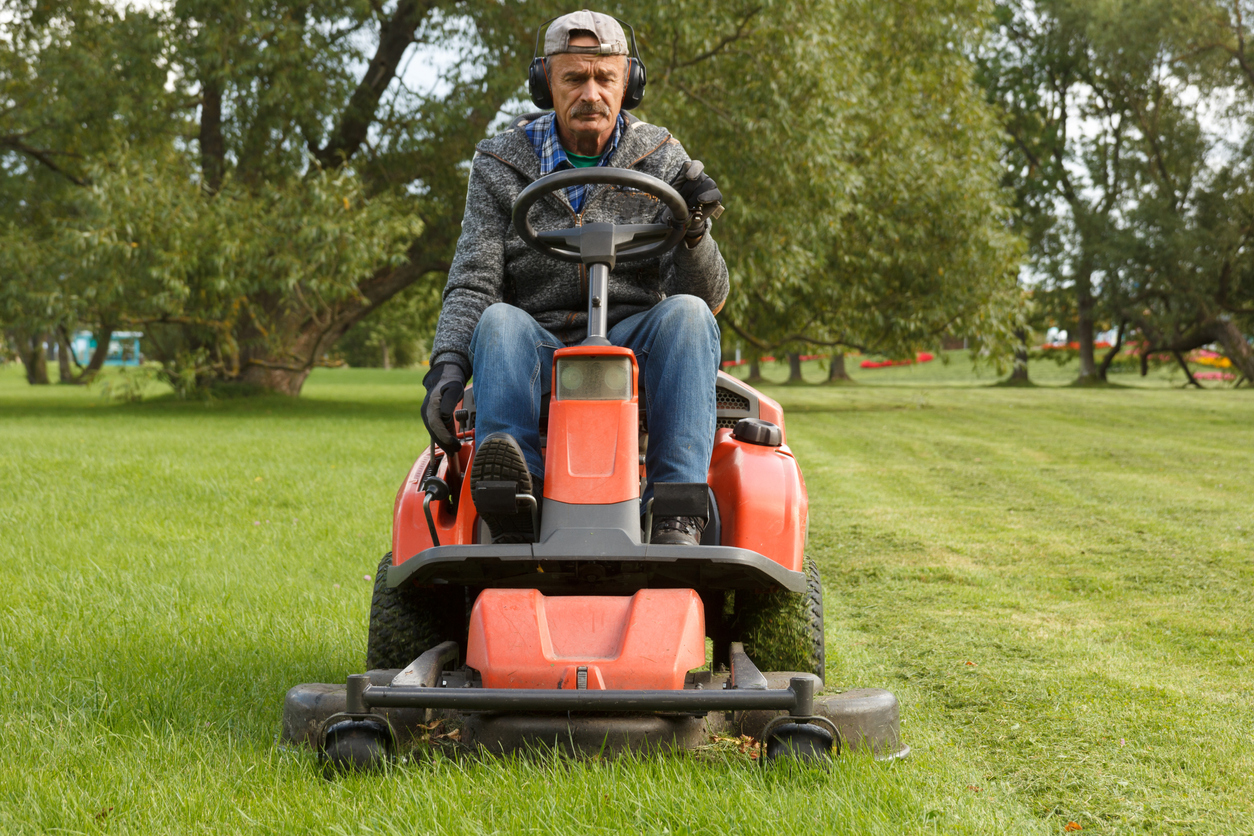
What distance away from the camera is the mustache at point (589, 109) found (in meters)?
3.00

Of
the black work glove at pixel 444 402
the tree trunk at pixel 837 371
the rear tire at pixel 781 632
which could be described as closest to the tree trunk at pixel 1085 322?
the tree trunk at pixel 837 371

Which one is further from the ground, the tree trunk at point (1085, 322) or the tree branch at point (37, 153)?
the tree branch at point (37, 153)

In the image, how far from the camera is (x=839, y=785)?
227cm

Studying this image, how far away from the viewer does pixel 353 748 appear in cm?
232

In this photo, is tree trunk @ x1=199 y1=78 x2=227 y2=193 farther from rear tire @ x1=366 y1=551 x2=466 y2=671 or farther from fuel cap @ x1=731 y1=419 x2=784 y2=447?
fuel cap @ x1=731 y1=419 x2=784 y2=447

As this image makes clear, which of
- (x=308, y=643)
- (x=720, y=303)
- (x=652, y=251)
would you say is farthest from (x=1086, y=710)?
(x=308, y=643)

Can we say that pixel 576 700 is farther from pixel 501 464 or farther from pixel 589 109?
Result: pixel 589 109

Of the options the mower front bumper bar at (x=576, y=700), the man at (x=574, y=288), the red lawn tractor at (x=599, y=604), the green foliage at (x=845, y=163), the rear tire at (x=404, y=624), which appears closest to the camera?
the mower front bumper bar at (x=576, y=700)

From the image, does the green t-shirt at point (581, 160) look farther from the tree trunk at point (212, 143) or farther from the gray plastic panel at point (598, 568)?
the tree trunk at point (212, 143)

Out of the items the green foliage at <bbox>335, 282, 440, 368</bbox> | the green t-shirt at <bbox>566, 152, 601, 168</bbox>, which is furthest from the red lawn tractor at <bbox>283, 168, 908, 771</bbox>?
the green foliage at <bbox>335, 282, 440, 368</bbox>

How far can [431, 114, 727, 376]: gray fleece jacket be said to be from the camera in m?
3.01

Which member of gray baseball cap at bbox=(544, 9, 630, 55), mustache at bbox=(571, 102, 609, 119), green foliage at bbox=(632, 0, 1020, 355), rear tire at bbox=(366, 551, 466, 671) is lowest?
rear tire at bbox=(366, 551, 466, 671)

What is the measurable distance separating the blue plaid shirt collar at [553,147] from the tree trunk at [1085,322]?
28501 millimetres

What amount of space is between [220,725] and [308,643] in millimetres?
935
